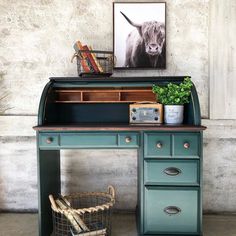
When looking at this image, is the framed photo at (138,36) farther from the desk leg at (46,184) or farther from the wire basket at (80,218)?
the wire basket at (80,218)

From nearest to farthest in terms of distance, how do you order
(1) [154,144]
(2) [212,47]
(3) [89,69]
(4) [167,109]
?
(1) [154,144] < (4) [167,109] < (3) [89,69] < (2) [212,47]

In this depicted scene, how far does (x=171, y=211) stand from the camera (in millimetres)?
2342

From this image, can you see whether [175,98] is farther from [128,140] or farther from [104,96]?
[104,96]

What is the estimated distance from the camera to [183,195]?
91.7 inches

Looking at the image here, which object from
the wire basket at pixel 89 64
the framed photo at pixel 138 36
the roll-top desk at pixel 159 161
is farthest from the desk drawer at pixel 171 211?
the framed photo at pixel 138 36

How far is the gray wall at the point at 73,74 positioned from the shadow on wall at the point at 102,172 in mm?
10

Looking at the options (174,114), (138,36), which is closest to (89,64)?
(138,36)

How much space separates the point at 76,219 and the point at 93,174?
761 millimetres

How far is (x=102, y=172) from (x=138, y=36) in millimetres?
1455

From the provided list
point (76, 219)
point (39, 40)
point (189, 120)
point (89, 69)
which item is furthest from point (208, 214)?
point (39, 40)

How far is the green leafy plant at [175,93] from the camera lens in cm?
249

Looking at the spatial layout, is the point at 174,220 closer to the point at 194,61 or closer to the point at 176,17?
the point at 194,61

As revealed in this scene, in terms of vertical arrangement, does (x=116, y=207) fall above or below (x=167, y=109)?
below

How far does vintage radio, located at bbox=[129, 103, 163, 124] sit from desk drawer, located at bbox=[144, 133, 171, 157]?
27 centimetres
